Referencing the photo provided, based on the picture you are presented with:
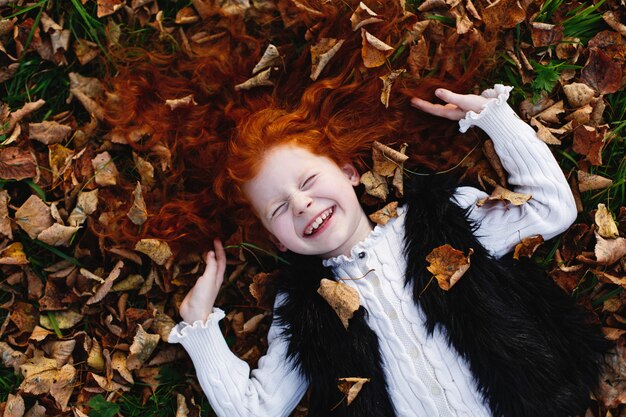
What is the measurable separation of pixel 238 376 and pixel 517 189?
5.33ft

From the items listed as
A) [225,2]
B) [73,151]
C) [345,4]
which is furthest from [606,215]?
[73,151]

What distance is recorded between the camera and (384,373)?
283cm

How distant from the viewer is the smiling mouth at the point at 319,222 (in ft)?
9.09

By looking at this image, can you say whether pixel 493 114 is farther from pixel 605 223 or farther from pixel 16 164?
pixel 16 164

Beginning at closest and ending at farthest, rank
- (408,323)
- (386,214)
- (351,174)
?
(408,323) < (386,214) < (351,174)

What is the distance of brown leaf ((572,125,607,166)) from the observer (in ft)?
9.81

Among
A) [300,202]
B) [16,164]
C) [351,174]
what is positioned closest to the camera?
[300,202]

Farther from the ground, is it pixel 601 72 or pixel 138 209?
pixel 601 72

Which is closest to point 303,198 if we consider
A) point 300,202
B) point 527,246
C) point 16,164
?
point 300,202

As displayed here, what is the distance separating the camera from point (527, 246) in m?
2.89

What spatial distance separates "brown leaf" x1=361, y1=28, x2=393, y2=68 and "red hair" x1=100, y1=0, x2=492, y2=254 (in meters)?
0.08

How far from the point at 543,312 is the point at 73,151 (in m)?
2.53

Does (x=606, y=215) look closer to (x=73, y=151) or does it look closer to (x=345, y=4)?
(x=345, y=4)

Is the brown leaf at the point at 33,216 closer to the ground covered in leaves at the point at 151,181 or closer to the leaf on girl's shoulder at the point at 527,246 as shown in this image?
the ground covered in leaves at the point at 151,181
